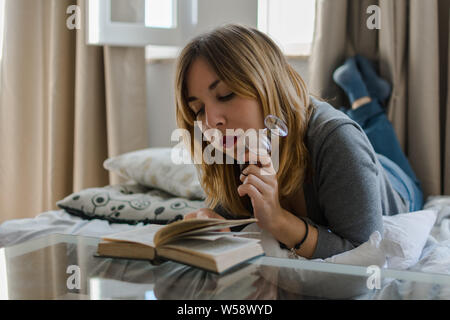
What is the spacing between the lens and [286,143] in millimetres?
1059

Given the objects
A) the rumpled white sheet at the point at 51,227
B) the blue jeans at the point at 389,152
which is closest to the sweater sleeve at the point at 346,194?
the blue jeans at the point at 389,152

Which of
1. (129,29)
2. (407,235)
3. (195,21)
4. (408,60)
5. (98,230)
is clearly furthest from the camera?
(195,21)

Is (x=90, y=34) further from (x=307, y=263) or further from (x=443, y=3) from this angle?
(x=307, y=263)

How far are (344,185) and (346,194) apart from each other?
18mm

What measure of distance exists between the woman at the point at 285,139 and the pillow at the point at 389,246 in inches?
1.3

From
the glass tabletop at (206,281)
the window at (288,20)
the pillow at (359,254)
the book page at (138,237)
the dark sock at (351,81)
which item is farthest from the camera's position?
the window at (288,20)

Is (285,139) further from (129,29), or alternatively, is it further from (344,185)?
(129,29)

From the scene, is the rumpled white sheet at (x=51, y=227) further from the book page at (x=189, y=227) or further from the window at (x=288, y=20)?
the window at (x=288, y=20)

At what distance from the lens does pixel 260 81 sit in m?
1.01

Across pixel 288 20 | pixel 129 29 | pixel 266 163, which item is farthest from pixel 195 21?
pixel 266 163

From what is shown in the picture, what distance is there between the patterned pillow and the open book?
0.69m

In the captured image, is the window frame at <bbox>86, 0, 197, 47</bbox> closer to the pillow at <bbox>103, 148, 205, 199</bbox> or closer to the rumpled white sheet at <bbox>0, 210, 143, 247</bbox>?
the pillow at <bbox>103, 148, 205, 199</bbox>

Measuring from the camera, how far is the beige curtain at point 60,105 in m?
2.44

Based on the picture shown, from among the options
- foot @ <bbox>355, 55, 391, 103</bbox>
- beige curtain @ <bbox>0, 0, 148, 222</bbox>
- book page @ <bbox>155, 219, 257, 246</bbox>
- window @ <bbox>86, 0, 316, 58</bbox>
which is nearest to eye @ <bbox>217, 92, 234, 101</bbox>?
book page @ <bbox>155, 219, 257, 246</bbox>
